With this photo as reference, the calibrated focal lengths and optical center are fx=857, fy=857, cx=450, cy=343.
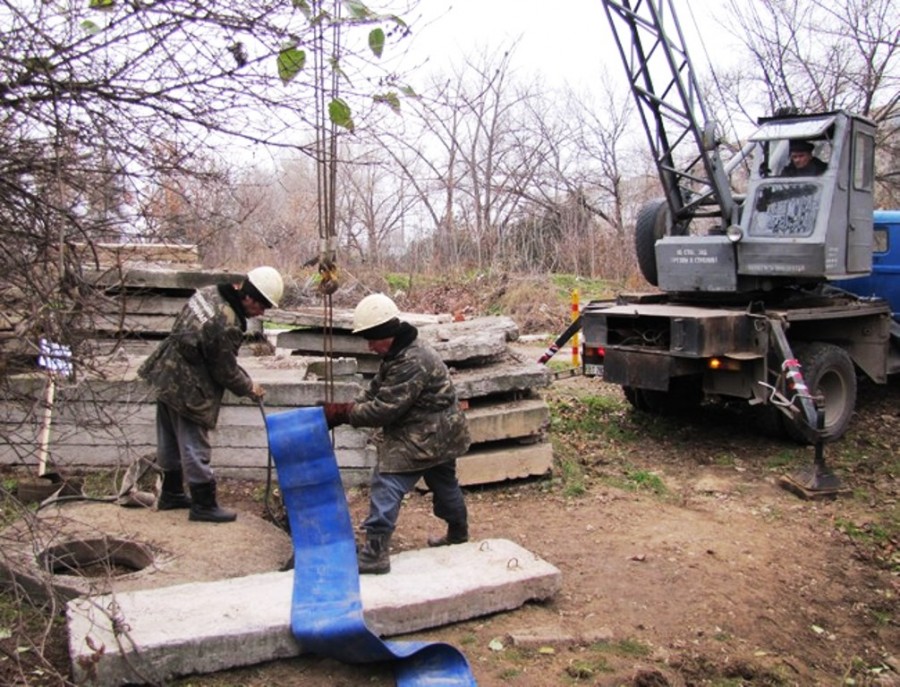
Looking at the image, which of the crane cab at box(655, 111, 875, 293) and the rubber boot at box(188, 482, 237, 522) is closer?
the rubber boot at box(188, 482, 237, 522)

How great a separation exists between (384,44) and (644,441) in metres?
6.71

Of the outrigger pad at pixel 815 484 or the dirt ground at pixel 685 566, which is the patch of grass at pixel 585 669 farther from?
Answer: the outrigger pad at pixel 815 484

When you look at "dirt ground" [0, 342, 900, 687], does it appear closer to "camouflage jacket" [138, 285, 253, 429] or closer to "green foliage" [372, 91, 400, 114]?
"camouflage jacket" [138, 285, 253, 429]

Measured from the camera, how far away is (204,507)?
5.64m

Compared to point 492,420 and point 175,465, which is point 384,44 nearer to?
point 175,465

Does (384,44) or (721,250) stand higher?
(384,44)

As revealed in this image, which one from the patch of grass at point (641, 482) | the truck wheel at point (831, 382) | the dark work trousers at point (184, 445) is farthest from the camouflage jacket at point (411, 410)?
the truck wheel at point (831, 382)

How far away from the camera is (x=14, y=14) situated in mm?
2766

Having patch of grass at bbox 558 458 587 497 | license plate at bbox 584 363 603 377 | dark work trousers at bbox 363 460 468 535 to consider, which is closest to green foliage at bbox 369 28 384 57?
dark work trousers at bbox 363 460 468 535

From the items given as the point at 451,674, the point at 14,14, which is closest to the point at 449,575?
the point at 451,674

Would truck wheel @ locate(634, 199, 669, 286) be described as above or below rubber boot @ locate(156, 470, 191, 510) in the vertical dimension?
above

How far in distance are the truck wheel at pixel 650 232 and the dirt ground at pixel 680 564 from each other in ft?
6.22

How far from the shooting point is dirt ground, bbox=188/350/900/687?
4184 millimetres

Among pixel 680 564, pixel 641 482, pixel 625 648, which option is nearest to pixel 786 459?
pixel 641 482
